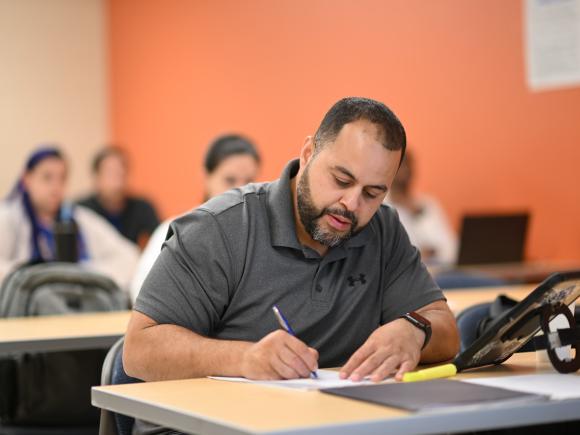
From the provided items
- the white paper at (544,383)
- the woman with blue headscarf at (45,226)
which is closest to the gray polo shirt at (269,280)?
the white paper at (544,383)

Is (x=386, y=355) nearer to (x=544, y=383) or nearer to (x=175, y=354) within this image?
(x=544, y=383)

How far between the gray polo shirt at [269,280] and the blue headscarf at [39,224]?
129 inches

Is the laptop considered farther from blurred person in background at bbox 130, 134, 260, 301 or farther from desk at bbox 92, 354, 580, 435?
desk at bbox 92, 354, 580, 435

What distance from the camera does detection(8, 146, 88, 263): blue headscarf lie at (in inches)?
223

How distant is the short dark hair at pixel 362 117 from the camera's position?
2.29 meters

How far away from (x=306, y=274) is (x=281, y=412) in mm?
771

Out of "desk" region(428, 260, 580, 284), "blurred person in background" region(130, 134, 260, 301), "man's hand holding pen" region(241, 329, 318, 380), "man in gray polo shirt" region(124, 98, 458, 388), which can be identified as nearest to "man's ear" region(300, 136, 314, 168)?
"man in gray polo shirt" region(124, 98, 458, 388)

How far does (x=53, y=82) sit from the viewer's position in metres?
9.12

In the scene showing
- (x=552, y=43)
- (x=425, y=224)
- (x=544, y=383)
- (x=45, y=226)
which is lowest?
(x=425, y=224)

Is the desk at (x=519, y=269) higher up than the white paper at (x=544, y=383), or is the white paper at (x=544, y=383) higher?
the white paper at (x=544, y=383)

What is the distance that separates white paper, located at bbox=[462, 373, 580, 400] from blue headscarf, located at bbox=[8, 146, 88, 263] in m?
3.84

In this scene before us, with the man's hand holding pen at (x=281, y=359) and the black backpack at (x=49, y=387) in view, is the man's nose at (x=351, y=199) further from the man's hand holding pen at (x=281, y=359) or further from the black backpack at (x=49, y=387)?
the black backpack at (x=49, y=387)

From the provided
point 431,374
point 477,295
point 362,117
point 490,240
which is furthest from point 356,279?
point 490,240

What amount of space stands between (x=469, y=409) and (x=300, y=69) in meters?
5.93
